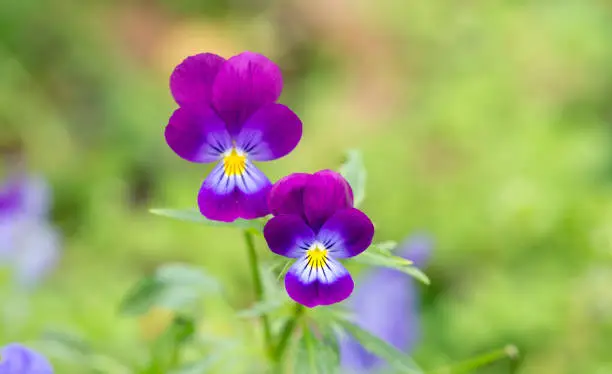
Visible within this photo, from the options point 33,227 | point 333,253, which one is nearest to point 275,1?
point 33,227

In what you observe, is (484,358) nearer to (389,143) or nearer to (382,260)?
(382,260)

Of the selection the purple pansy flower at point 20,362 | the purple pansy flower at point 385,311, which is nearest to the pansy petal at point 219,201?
the purple pansy flower at point 20,362

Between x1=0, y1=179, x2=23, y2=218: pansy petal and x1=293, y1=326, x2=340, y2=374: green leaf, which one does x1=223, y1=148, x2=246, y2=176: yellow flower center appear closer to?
x1=293, y1=326, x2=340, y2=374: green leaf

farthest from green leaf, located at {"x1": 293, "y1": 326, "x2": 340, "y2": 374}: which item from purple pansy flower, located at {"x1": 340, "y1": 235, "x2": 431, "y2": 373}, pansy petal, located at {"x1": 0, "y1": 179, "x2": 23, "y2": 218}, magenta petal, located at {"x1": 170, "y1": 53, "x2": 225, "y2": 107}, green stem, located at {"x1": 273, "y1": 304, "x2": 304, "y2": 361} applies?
pansy petal, located at {"x1": 0, "y1": 179, "x2": 23, "y2": 218}

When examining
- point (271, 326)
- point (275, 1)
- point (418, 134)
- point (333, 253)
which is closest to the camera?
point (333, 253)

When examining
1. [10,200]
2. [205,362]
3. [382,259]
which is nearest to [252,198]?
[382,259]

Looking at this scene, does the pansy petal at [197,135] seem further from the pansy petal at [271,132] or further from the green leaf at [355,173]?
the green leaf at [355,173]

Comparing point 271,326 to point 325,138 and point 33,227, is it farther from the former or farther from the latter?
point 325,138
